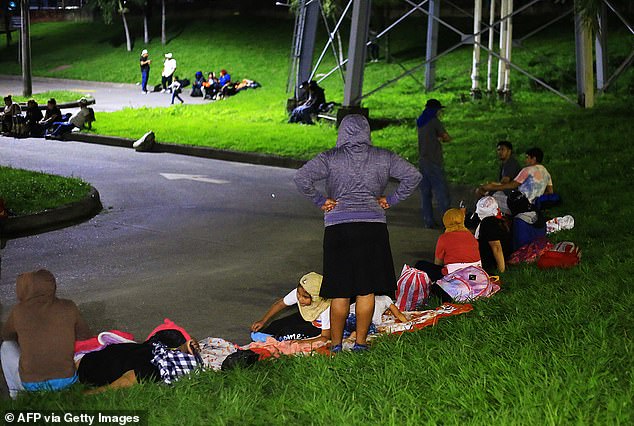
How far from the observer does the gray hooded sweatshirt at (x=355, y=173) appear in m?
7.04

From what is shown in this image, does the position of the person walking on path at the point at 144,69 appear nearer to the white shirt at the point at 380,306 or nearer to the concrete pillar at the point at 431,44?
the concrete pillar at the point at 431,44

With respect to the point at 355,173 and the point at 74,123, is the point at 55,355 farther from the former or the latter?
the point at 74,123

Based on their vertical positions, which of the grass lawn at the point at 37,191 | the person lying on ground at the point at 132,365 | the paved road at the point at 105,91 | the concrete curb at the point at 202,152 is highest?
the paved road at the point at 105,91

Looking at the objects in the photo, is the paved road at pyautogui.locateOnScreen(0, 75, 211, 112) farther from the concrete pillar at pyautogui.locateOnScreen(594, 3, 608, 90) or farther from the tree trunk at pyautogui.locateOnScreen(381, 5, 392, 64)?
the concrete pillar at pyautogui.locateOnScreen(594, 3, 608, 90)

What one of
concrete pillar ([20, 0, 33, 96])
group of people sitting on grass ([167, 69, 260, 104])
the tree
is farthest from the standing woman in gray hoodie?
the tree

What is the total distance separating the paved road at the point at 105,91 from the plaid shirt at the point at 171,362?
25244 mm

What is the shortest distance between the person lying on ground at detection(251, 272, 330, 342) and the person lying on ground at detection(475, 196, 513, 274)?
2.42m

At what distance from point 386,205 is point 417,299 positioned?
6.10ft

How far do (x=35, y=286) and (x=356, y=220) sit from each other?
212cm

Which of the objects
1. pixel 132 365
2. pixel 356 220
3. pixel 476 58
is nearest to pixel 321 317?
pixel 356 220

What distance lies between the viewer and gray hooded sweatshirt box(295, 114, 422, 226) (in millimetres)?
7043

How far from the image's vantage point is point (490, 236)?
10.1 m

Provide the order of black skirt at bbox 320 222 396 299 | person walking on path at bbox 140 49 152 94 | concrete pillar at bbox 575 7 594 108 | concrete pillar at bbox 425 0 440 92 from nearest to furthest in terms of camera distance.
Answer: black skirt at bbox 320 222 396 299 < concrete pillar at bbox 575 7 594 108 < concrete pillar at bbox 425 0 440 92 < person walking on path at bbox 140 49 152 94

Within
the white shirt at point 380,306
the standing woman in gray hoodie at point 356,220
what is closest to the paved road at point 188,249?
the white shirt at point 380,306
